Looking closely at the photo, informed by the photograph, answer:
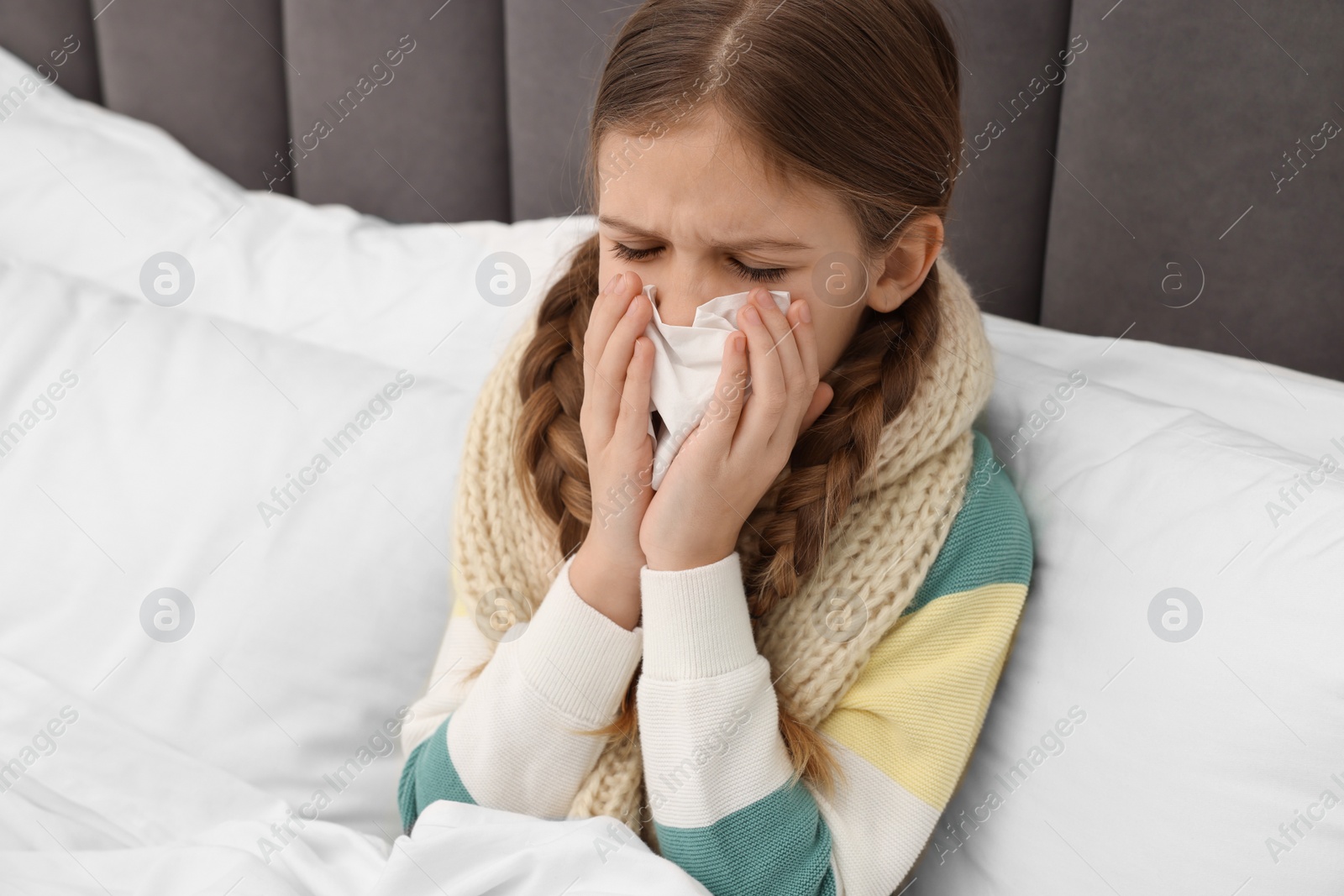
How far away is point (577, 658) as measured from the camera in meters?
0.88

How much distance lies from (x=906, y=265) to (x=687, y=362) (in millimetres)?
217

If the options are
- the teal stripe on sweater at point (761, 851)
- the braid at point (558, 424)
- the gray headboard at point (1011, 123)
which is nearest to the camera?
the teal stripe on sweater at point (761, 851)

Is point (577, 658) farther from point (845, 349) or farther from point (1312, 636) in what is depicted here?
point (1312, 636)

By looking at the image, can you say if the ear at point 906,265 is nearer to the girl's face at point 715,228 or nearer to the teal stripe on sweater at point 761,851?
the girl's face at point 715,228

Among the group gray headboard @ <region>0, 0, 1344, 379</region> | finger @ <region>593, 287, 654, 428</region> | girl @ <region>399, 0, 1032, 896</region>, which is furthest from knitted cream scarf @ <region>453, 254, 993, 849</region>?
gray headboard @ <region>0, 0, 1344, 379</region>

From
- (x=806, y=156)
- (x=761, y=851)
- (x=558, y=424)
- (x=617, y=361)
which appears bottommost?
(x=761, y=851)

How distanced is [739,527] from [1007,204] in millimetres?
612

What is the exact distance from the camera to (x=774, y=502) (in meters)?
0.93

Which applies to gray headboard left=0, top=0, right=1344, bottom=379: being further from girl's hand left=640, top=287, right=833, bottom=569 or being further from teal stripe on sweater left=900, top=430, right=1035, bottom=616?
teal stripe on sweater left=900, top=430, right=1035, bottom=616

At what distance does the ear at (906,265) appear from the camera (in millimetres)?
885

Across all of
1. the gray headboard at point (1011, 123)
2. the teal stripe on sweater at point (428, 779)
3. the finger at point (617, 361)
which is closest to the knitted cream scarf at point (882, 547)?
the teal stripe on sweater at point (428, 779)

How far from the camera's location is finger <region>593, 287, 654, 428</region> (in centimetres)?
82

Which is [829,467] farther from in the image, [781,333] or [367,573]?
[367,573]

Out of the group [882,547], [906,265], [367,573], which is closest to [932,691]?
[882,547]
